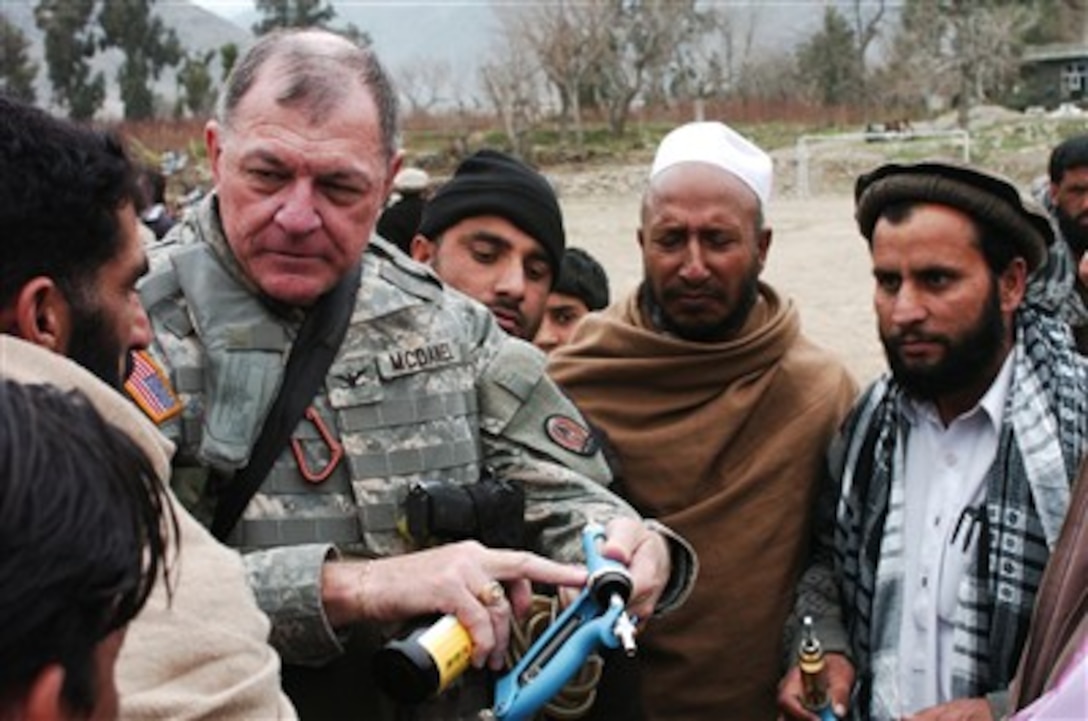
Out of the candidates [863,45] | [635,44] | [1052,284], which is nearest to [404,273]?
[1052,284]

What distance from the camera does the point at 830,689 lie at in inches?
104

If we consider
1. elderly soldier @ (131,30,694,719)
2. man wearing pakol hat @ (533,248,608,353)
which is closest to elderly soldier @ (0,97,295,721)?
elderly soldier @ (131,30,694,719)

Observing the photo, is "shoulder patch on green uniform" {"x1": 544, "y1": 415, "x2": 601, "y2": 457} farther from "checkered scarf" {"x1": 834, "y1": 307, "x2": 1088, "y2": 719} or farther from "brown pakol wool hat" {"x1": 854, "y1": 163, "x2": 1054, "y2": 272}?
"brown pakol wool hat" {"x1": 854, "y1": 163, "x2": 1054, "y2": 272}

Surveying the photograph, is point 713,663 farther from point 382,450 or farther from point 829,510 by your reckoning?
point 382,450

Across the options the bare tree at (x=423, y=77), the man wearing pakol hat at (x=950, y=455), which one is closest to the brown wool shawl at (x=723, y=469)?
the man wearing pakol hat at (x=950, y=455)

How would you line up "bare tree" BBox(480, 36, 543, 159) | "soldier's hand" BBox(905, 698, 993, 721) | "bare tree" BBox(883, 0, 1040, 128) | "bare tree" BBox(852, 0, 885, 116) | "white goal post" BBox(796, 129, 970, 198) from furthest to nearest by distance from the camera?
"bare tree" BBox(852, 0, 885, 116), "bare tree" BBox(883, 0, 1040, 128), "bare tree" BBox(480, 36, 543, 159), "white goal post" BBox(796, 129, 970, 198), "soldier's hand" BBox(905, 698, 993, 721)

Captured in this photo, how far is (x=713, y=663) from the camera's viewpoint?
295 cm

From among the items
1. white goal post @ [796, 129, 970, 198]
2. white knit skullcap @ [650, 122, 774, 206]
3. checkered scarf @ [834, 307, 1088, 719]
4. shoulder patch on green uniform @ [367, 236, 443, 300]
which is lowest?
white goal post @ [796, 129, 970, 198]

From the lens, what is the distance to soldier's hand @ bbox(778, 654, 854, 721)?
2635 millimetres

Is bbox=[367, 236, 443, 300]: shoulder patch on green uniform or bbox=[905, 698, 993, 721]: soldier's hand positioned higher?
bbox=[367, 236, 443, 300]: shoulder patch on green uniform

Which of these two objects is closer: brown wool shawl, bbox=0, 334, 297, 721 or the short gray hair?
brown wool shawl, bbox=0, 334, 297, 721

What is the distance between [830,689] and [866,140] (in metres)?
33.2

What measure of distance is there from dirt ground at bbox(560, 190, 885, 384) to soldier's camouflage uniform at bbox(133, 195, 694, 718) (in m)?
5.48

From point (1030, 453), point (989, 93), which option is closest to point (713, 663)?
point (1030, 453)
